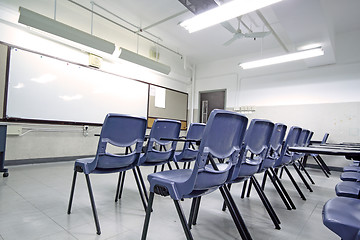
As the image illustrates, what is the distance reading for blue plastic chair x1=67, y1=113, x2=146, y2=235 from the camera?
4.80ft

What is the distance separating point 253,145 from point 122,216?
127 cm

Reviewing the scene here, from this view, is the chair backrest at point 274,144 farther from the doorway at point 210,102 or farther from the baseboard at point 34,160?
the doorway at point 210,102

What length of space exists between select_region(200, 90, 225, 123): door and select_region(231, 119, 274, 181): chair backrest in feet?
17.2

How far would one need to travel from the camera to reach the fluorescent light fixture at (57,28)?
3.13 m

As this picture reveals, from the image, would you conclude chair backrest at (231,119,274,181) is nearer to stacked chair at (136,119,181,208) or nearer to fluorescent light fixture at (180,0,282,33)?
stacked chair at (136,119,181,208)

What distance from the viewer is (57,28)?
3.43 metres

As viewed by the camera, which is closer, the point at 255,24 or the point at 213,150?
the point at 213,150

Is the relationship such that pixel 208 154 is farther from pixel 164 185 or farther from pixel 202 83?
pixel 202 83

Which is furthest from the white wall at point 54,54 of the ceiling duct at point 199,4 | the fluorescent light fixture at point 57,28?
the ceiling duct at point 199,4

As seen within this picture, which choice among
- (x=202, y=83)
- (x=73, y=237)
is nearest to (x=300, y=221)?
(x=73, y=237)

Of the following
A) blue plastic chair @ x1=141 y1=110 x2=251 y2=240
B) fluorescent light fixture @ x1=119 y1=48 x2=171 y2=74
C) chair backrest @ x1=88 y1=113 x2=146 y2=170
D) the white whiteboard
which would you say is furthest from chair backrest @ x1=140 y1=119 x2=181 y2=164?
the white whiteboard

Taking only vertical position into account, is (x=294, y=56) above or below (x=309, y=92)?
above

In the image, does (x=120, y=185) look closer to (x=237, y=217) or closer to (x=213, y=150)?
(x=237, y=217)

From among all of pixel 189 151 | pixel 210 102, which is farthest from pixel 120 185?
pixel 210 102
